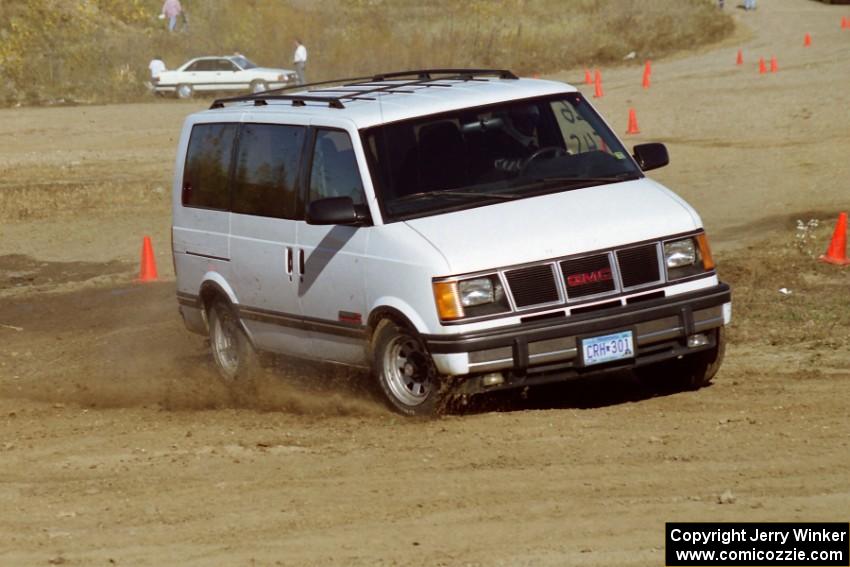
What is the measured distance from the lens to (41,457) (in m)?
8.98

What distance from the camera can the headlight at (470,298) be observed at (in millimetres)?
8953

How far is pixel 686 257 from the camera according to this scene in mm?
9500

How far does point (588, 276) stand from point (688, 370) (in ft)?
4.52

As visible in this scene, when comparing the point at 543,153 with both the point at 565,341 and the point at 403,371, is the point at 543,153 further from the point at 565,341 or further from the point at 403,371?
the point at 403,371

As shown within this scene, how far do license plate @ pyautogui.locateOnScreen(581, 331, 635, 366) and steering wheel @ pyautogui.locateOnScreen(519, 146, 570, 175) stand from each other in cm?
144

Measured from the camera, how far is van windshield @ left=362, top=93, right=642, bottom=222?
31.8 ft

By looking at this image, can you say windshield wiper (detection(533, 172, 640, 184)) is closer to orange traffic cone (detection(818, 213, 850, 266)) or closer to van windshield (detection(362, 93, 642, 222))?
van windshield (detection(362, 93, 642, 222))

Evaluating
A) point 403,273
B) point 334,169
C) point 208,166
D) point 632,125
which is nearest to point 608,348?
point 403,273

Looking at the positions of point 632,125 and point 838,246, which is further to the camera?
point 632,125

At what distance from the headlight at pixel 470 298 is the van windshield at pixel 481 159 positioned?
2.39 ft

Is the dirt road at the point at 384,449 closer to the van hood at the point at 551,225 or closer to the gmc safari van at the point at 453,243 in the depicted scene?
the gmc safari van at the point at 453,243

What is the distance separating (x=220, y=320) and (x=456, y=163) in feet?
9.17

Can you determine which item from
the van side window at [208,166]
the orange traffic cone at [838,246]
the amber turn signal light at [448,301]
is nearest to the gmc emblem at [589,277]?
the amber turn signal light at [448,301]

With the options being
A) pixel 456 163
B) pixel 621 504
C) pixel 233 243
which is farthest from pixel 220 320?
pixel 621 504
